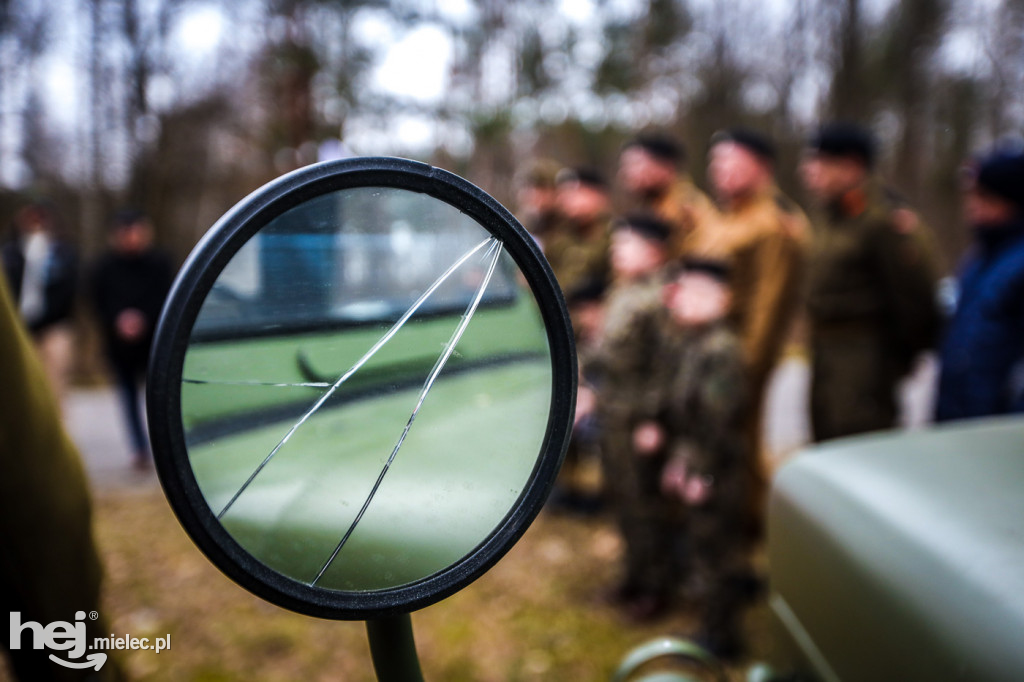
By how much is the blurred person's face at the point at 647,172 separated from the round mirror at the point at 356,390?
3.71 meters

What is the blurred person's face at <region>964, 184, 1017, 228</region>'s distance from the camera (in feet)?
10.0

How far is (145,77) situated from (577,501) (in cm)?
1020

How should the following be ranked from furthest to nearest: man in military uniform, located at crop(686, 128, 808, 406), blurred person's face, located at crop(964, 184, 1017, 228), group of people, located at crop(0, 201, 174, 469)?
group of people, located at crop(0, 201, 174, 469)
man in military uniform, located at crop(686, 128, 808, 406)
blurred person's face, located at crop(964, 184, 1017, 228)

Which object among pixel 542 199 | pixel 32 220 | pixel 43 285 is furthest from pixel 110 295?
pixel 542 199

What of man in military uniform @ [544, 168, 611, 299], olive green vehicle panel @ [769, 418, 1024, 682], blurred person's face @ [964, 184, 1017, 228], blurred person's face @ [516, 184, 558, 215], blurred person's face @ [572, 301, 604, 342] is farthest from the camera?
blurred person's face @ [516, 184, 558, 215]

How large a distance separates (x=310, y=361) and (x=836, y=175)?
3.58 m

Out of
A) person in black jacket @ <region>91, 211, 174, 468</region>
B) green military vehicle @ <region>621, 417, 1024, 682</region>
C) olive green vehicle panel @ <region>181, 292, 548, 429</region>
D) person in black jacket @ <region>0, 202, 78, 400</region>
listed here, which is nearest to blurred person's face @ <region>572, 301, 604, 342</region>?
green military vehicle @ <region>621, 417, 1024, 682</region>

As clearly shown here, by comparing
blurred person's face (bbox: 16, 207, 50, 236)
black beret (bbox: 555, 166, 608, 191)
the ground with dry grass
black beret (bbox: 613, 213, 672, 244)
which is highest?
black beret (bbox: 555, 166, 608, 191)

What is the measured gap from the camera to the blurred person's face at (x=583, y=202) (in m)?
5.05

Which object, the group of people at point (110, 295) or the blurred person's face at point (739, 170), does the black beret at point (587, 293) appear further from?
the group of people at point (110, 295)

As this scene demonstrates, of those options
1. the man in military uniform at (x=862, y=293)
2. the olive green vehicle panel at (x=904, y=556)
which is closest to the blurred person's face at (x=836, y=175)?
the man in military uniform at (x=862, y=293)

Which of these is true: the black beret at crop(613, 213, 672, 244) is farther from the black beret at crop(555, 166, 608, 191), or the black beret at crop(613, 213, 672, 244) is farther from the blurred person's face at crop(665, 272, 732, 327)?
the black beret at crop(555, 166, 608, 191)

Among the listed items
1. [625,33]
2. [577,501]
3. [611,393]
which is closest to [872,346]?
[611,393]

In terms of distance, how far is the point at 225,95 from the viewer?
38.9 ft
